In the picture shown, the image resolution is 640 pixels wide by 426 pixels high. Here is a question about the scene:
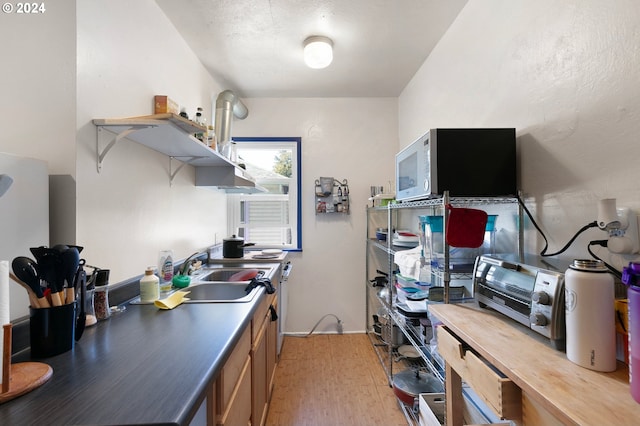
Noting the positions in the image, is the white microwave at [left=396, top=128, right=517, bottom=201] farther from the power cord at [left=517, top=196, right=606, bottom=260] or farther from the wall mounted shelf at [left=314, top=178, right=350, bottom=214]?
the wall mounted shelf at [left=314, top=178, right=350, bottom=214]

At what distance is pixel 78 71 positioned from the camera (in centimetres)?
109

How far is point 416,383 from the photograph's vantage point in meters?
1.89

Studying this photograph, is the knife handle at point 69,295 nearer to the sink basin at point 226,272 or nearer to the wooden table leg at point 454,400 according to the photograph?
the sink basin at point 226,272

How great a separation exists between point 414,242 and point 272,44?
6.16ft

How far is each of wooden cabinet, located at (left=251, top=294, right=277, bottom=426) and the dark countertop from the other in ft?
1.31

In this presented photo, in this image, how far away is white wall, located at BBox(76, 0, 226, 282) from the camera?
113 centimetres

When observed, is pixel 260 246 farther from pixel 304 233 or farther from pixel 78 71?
pixel 78 71

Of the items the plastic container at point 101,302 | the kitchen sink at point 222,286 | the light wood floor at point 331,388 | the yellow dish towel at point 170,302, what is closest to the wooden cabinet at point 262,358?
the kitchen sink at point 222,286

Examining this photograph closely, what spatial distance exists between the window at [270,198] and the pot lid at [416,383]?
160 cm

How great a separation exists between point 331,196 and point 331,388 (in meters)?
1.77

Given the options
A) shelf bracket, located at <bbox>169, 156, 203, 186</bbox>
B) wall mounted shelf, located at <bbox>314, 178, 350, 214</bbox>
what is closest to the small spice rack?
wall mounted shelf, located at <bbox>314, 178, 350, 214</bbox>

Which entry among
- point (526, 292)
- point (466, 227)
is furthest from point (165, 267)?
point (526, 292)

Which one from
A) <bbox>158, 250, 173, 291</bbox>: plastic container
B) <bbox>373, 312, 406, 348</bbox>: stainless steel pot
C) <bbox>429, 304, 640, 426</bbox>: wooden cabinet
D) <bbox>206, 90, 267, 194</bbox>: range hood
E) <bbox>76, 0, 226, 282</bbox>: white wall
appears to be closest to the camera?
<bbox>429, 304, 640, 426</bbox>: wooden cabinet

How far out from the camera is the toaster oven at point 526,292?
0.77 m
